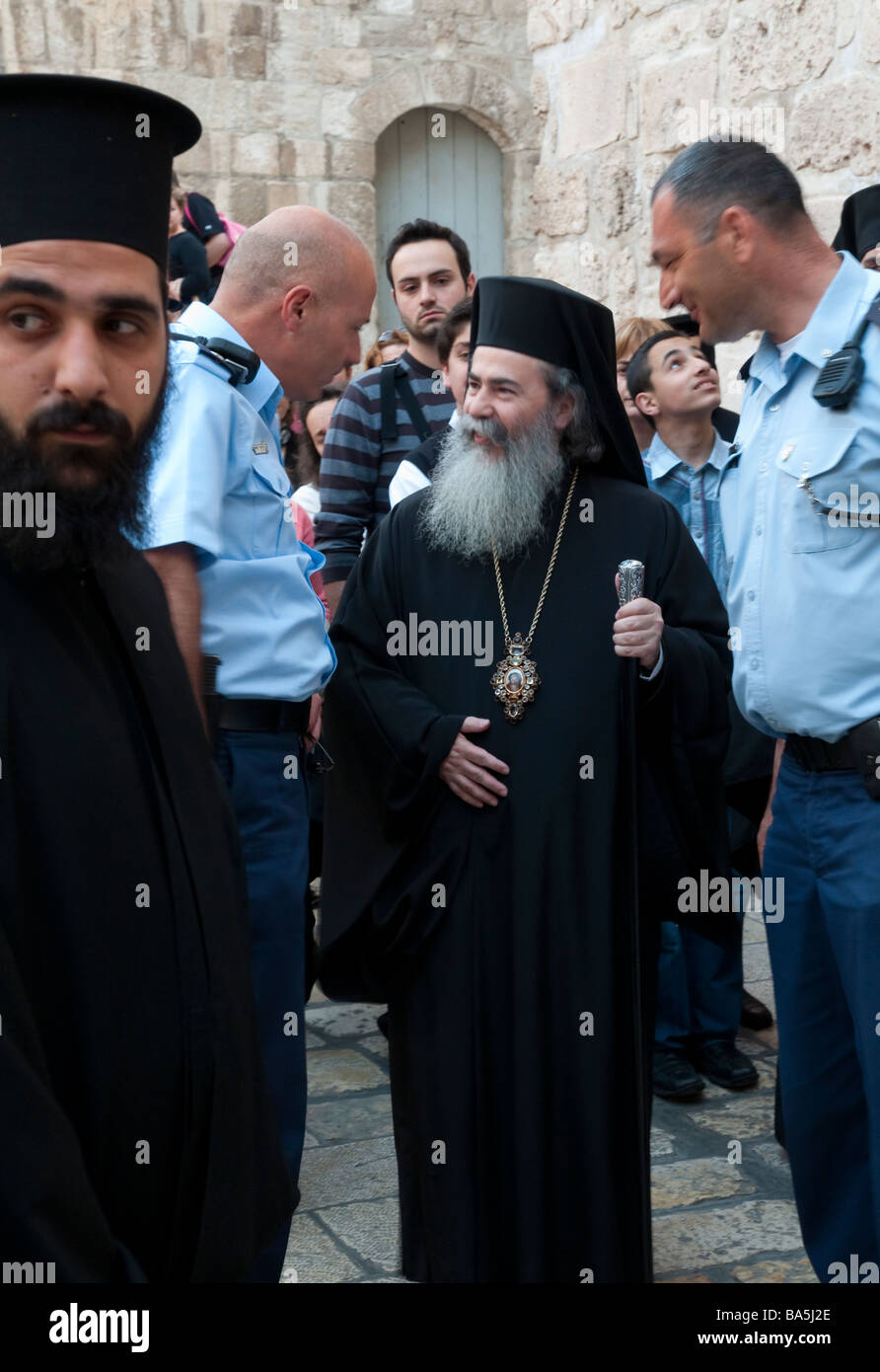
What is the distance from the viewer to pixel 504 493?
3467 millimetres

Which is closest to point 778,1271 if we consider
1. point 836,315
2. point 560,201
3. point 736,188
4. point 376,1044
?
point 376,1044

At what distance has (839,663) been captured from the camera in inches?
117

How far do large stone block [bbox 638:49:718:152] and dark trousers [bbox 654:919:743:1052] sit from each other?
3730 mm

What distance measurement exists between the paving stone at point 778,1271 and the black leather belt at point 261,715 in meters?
1.68

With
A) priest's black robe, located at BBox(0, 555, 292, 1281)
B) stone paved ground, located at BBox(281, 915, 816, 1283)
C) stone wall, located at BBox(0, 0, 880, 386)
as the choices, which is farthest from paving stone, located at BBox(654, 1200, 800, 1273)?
stone wall, located at BBox(0, 0, 880, 386)

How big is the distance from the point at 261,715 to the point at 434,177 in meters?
9.54

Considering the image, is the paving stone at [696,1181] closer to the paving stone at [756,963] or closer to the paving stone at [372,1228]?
the paving stone at [372,1228]

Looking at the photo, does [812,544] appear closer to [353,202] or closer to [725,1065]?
[725,1065]

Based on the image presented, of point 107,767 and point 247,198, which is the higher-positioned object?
point 247,198

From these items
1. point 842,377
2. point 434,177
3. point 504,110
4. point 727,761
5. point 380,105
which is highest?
point 504,110

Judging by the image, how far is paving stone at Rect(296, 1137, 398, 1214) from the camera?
3.97m
